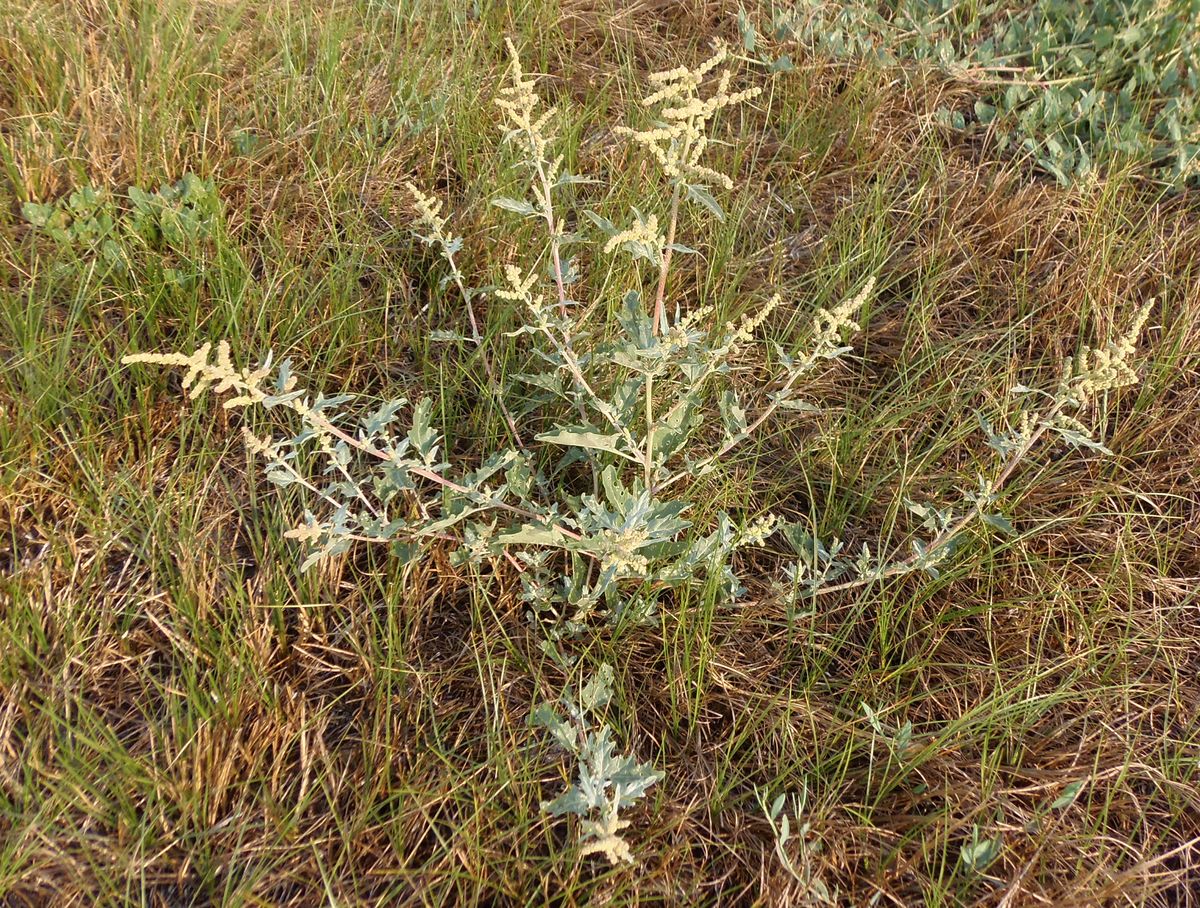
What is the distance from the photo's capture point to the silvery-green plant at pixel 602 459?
→ 1637 mm

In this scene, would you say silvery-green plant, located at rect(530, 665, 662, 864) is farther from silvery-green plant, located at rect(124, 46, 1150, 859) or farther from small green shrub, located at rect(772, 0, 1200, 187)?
small green shrub, located at rect(772, 0, 1200, 187)

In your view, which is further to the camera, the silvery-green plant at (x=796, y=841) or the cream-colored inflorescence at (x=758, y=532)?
the cream-colored inflorescence at (x=758, y=532)

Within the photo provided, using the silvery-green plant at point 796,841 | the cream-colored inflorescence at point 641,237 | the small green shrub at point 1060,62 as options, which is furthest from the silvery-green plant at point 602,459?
the small green shrub at point 1060,62

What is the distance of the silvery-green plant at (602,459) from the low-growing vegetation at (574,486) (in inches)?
0.6

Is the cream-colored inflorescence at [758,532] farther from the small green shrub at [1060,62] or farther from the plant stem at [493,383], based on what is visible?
the small green shrub at [1060,62]

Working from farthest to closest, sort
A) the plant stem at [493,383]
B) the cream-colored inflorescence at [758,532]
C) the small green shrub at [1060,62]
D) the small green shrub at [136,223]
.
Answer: the small green shrub at [1060,62] < the small green shrub at [136,223] < the plant stem at [493,383] < the cream-colored inflorescence at [758,532]

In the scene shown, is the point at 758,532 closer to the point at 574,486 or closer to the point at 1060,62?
the point at 574,486

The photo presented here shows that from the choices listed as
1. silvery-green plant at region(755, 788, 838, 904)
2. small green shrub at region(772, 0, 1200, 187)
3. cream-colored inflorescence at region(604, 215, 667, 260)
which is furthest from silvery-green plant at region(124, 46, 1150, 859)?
small green shrub at region(772, 0, 1200, 187)

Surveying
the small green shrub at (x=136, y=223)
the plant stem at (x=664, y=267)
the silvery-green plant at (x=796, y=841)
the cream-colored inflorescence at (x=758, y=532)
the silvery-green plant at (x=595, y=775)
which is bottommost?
the silvery-green plant at (x=796, y=841)

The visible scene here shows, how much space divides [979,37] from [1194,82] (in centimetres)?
75

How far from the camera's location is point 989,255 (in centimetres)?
272

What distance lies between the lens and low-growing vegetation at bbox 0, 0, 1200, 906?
1.63m

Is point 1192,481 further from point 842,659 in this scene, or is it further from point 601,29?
point 601,29

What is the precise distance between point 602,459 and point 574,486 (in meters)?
0.14
